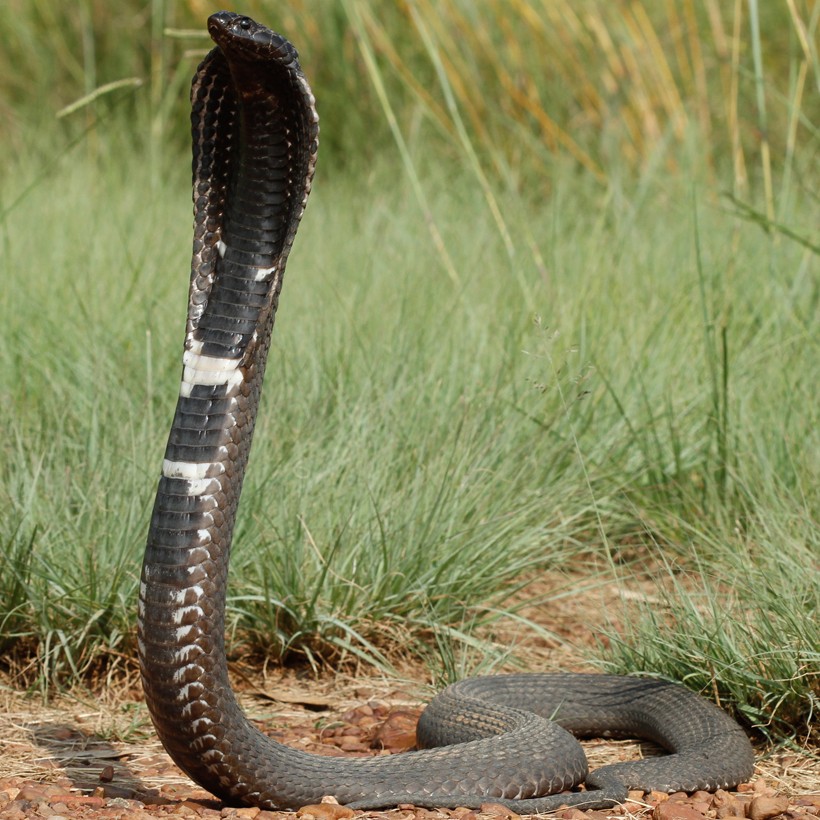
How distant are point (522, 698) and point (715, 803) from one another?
71 cm

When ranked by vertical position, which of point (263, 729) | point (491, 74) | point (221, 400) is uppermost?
point (491, 74)

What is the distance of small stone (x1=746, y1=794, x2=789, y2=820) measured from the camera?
2.74 m

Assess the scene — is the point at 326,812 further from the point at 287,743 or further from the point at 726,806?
the point at 726,806

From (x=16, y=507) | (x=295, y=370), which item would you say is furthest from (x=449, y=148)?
(x=16, y=507)

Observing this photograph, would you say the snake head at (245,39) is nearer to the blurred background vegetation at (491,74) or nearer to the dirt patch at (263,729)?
the dirt patch at (263,729)

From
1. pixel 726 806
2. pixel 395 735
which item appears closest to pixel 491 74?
pixel 395 735

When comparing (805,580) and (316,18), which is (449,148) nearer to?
(316,18)

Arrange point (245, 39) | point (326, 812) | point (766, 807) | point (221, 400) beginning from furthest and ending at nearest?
point (766, 807)
point (326, 812)
point (221, 400)
point (245, 39)

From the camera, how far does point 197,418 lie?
2.43 meters

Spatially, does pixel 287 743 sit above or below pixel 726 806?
below

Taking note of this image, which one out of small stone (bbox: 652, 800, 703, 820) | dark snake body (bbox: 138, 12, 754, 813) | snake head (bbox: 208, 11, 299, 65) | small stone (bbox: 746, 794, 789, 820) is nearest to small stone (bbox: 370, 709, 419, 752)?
dark snake body (bbox: 138, 12, 754, 813)

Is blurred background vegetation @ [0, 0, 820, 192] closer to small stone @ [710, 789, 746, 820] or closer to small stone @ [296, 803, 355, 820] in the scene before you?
small stone @ [710, 789, 746, 820]

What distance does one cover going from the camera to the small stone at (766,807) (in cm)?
274

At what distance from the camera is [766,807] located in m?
2.74
